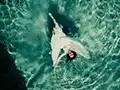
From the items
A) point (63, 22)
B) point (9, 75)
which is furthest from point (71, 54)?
point (9, 75)

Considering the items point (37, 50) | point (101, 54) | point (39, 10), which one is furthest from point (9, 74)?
point (101, 54)

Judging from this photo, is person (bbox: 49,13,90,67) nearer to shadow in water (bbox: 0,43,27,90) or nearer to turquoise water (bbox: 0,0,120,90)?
turquoise water (bbox: 0,0,120,90)

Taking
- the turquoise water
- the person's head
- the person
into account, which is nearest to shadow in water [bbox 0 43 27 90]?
the turquoise water

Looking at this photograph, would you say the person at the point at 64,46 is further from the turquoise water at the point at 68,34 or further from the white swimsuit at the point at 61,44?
the turquoise water at the point at 68,34

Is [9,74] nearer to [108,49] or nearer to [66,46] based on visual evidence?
[66,46]

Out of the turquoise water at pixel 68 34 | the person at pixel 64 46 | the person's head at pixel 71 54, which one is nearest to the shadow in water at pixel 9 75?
the turquoise water at pixel 68 34

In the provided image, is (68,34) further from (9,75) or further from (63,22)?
(9,75)

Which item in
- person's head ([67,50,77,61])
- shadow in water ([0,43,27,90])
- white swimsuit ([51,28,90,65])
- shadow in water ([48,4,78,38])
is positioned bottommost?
shadow in water ([0,43,27,90])
